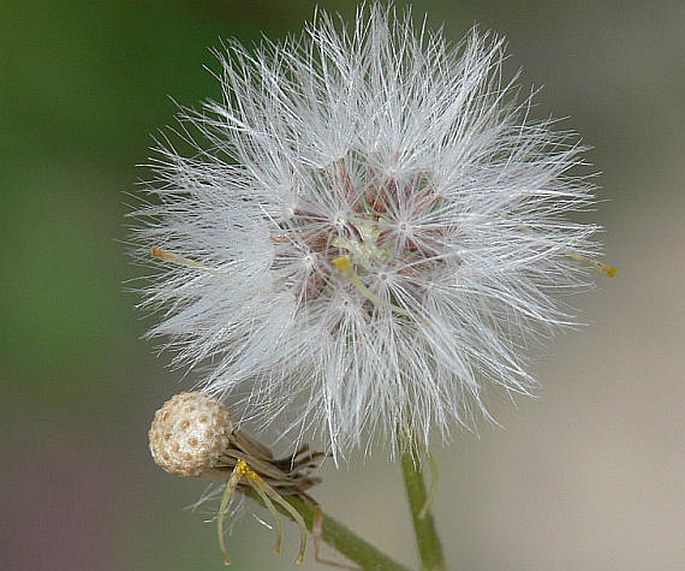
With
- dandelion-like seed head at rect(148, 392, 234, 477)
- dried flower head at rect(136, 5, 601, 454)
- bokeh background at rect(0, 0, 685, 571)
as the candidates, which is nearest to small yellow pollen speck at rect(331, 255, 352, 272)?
dried flower head at rect(136, 5, 601, 454)

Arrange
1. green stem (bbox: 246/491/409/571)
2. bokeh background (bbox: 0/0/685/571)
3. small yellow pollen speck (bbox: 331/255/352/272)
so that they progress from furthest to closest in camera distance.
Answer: bokeh background (bbox: 0/0/685/571)
green stem (bbox: 246/491/409/571)
small yellow pollen speck (bbox: 331/255/352/272)

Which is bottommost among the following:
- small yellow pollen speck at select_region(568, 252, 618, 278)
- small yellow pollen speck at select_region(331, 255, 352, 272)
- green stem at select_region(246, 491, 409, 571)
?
green stem at select_region(246, 491, 409, 571)

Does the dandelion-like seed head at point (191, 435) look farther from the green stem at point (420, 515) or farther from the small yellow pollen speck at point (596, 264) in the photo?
the small yellow pollen speck at point (596, 264)

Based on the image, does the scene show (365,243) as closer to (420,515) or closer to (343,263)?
(343,263)

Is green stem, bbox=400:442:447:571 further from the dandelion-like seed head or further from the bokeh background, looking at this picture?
the bokeh background

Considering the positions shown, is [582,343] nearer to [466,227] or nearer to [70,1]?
[466,227]

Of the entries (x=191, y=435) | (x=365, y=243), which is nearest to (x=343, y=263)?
(x=365, y=243)

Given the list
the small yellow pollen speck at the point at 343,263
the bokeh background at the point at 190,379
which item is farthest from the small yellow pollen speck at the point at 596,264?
the bokeh background at the point at 190,379
